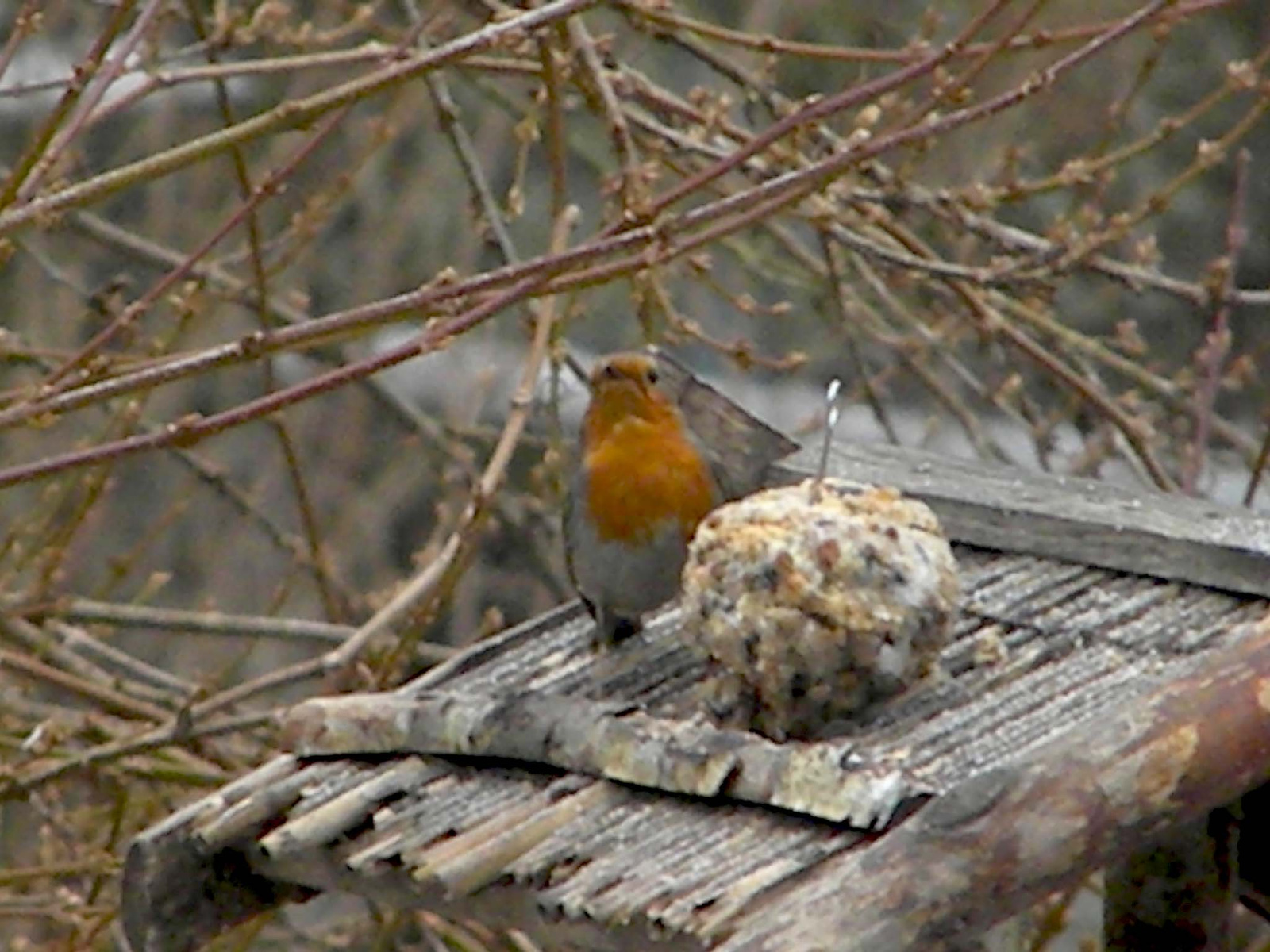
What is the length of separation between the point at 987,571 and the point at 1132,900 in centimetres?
53

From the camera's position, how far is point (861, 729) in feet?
8.78

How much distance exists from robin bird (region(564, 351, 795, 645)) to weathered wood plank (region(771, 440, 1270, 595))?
0.41 feet

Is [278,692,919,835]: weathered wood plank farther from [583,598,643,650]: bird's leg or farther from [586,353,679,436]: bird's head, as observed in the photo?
[586,353,679,436]: bird's head

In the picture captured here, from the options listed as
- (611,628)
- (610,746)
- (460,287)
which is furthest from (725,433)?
(460,287)

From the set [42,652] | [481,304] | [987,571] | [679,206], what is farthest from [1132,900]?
[679,206]

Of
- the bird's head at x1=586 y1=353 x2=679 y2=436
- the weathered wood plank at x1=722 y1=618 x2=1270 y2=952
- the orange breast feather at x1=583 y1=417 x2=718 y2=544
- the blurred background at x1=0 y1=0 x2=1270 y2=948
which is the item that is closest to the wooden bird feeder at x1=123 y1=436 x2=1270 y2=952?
the weathered wood plank at x1=722 y1=618 x2=1270 y2=952

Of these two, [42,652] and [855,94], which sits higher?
[855,94]

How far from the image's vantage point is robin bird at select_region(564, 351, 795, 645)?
3.21 m

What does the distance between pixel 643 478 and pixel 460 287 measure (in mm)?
828

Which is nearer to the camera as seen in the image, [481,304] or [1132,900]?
[481,304]

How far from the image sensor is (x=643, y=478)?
331cm

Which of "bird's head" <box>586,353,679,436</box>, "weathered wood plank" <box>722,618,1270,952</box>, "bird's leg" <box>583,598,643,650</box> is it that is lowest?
"weathered wood plank" <box>722,618,1270,952</box>

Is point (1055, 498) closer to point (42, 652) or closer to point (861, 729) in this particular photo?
point (861, 729)

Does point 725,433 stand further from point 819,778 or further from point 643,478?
point 819,778
